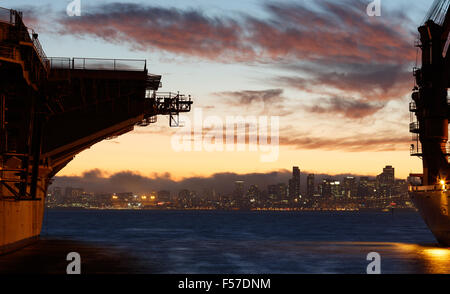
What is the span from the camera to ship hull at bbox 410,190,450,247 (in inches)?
2164

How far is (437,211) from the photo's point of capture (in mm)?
57031

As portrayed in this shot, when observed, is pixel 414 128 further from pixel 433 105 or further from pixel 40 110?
pixel 40 110

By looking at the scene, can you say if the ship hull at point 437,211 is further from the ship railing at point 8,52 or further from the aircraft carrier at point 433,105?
the ship railing at point 8,52

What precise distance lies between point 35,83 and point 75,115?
860 centimetres

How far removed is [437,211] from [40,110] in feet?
117

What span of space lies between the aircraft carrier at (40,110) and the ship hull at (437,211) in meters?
24.2

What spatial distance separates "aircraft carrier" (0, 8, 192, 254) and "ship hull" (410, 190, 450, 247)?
24.2 metres

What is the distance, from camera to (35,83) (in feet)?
148

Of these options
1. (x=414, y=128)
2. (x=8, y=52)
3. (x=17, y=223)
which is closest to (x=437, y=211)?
(x=414, y=128)

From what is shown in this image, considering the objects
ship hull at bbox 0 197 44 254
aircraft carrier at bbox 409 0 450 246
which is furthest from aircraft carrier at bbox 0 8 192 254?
aircraft carrier at bbox 409 0 450 246

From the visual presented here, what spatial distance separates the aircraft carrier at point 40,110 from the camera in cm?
4159
